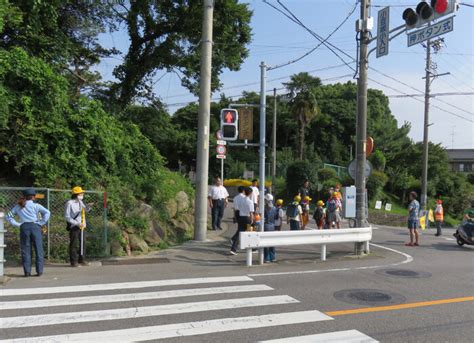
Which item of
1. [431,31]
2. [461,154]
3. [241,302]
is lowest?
[241,302]

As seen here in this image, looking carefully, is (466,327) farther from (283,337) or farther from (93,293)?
(93,293)

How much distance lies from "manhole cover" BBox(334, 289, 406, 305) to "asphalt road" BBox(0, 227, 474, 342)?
0.02m

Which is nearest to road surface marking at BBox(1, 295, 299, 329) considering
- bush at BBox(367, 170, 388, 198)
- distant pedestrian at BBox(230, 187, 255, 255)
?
distant pedestrian at BBox(230, 187, 255, 255)

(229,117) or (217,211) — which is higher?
(229,117)

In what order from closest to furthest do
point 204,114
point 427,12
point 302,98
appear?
point 427,12 → point 204,114 → point 302,98

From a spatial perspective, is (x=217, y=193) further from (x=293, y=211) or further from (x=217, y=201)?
(x=293, y=211)

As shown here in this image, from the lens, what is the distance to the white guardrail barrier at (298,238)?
31.9 ft

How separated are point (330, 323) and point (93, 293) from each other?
3.85m

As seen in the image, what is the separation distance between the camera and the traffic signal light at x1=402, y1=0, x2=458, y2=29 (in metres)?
9.51

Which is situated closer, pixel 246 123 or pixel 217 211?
pixel 246 123

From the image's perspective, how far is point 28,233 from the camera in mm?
8516

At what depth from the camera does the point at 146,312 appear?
20.0 feet

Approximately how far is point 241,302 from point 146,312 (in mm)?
1488

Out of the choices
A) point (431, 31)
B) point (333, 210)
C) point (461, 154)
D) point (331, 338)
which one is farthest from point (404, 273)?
point (461, 154)
